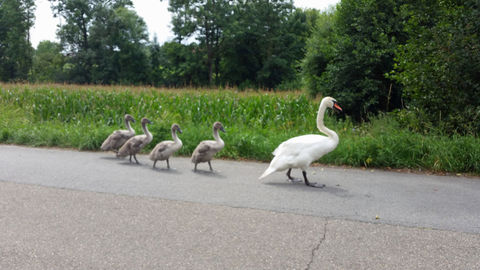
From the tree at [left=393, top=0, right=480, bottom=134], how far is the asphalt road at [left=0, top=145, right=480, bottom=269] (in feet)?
8.94

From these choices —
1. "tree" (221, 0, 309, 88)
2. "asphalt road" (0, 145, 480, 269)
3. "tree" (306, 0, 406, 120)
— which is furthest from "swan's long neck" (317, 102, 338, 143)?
"tree" (221, 0, 309, 88)

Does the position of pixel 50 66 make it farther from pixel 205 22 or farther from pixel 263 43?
pixel 263 43

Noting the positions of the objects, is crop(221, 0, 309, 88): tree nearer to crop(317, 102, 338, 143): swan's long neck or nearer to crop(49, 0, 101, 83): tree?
crop(49, 0, 101, 83): tree

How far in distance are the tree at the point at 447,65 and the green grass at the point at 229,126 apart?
2.46 ft

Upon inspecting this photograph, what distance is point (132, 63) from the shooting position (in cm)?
5528

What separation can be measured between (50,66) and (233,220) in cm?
6164

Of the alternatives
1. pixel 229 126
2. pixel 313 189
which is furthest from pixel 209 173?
pixel 229 126

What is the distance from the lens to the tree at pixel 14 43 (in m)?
59.0

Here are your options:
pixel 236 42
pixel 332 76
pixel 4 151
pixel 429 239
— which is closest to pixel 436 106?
pixel 332 76

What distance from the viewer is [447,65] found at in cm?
886

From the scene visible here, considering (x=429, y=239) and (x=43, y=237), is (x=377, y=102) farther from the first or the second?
(x=43, y=237)

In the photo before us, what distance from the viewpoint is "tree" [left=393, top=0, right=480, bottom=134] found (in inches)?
339

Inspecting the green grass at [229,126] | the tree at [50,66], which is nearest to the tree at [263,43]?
the tree at [50,66]

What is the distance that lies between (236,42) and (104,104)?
3914 cm
